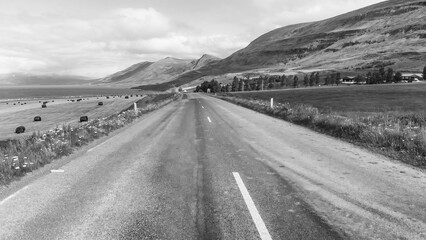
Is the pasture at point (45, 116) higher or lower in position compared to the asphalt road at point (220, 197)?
lower

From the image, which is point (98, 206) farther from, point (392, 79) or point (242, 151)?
point (392, 79)

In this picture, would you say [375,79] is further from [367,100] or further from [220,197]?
[220,197]

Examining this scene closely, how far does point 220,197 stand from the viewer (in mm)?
5902

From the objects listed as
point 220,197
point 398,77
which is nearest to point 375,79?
point 398,77

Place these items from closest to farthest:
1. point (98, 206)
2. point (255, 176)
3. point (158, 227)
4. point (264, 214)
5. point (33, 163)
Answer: point (158, 227)
point (264, 214)
point (98, 206)
point (255, 176)
point (33, 163)

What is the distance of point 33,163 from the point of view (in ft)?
28.5

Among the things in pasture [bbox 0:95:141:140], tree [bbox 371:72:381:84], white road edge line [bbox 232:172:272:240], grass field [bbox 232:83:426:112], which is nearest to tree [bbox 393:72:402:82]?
tree [bbox 371:72:381:84]

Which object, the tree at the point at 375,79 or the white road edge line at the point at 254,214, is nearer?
the white road edge line at the point at 254,214

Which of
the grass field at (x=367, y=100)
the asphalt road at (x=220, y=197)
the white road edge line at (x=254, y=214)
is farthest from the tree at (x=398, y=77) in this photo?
the white road edge line at (x=254, y=214)

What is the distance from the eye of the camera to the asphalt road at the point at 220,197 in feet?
15.2

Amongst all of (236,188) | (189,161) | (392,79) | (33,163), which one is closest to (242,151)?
(189,161)

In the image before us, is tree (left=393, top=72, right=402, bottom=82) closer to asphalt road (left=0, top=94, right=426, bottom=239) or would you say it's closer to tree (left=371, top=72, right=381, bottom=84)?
tree (left=371, top=72, right=381, bottom=84)

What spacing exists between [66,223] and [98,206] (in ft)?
2.39

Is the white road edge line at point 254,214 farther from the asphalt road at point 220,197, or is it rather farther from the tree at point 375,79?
the tree at point 375,79
